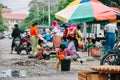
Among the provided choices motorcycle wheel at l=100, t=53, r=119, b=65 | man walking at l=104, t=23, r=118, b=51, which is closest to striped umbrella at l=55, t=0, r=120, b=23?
man walking at l=104, t=23, r=118, b=51

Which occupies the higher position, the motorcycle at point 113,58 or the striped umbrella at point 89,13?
the striped umbrella at point 89,13

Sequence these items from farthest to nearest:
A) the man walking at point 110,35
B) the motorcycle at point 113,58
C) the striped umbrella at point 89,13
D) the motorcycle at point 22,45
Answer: the motorcycle at point 22,45 → the man walking at point 110,35 → the striped umbrella at point 89,13 → the motorcycle at point 113,58

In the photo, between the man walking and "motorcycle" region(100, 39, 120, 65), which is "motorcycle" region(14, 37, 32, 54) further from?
"motorcycle" region(100, 39, 120, 65)

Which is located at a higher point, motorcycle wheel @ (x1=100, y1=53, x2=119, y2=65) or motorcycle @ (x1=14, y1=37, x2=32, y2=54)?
motorcycle wheel @ (x1=100, y1=53, x2=119, y2=65)

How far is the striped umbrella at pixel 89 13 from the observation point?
18.9m

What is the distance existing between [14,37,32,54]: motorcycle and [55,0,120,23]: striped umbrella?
18.8ft

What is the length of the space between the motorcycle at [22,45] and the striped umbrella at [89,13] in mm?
5733

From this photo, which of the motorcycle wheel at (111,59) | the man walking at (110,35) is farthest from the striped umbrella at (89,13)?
the motorcycle wheel at (111,59)

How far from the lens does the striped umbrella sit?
18.9 meters

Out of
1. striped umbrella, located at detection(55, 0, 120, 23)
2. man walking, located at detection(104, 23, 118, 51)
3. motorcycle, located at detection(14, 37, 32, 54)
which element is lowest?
motorcycle, located at detection(14, 37, 32, 54)

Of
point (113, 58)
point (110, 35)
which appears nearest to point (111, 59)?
point (113, 58)

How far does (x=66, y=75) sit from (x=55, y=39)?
1000 centimetres

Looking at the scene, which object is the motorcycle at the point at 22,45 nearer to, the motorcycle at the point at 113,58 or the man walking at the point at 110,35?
the man walking at the point at 110,35

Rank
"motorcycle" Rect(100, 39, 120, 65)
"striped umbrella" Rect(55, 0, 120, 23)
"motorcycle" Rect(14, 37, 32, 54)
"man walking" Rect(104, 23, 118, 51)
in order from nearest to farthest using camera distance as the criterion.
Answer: "motorcycle" Rect(100, 39, 120, 65), "striped umbrella" Rect(55, 0, 120, 23), "man walking" Rect(104, 23, 118, 51), "motorcycle" Rect(14, 37, 32, 54)
